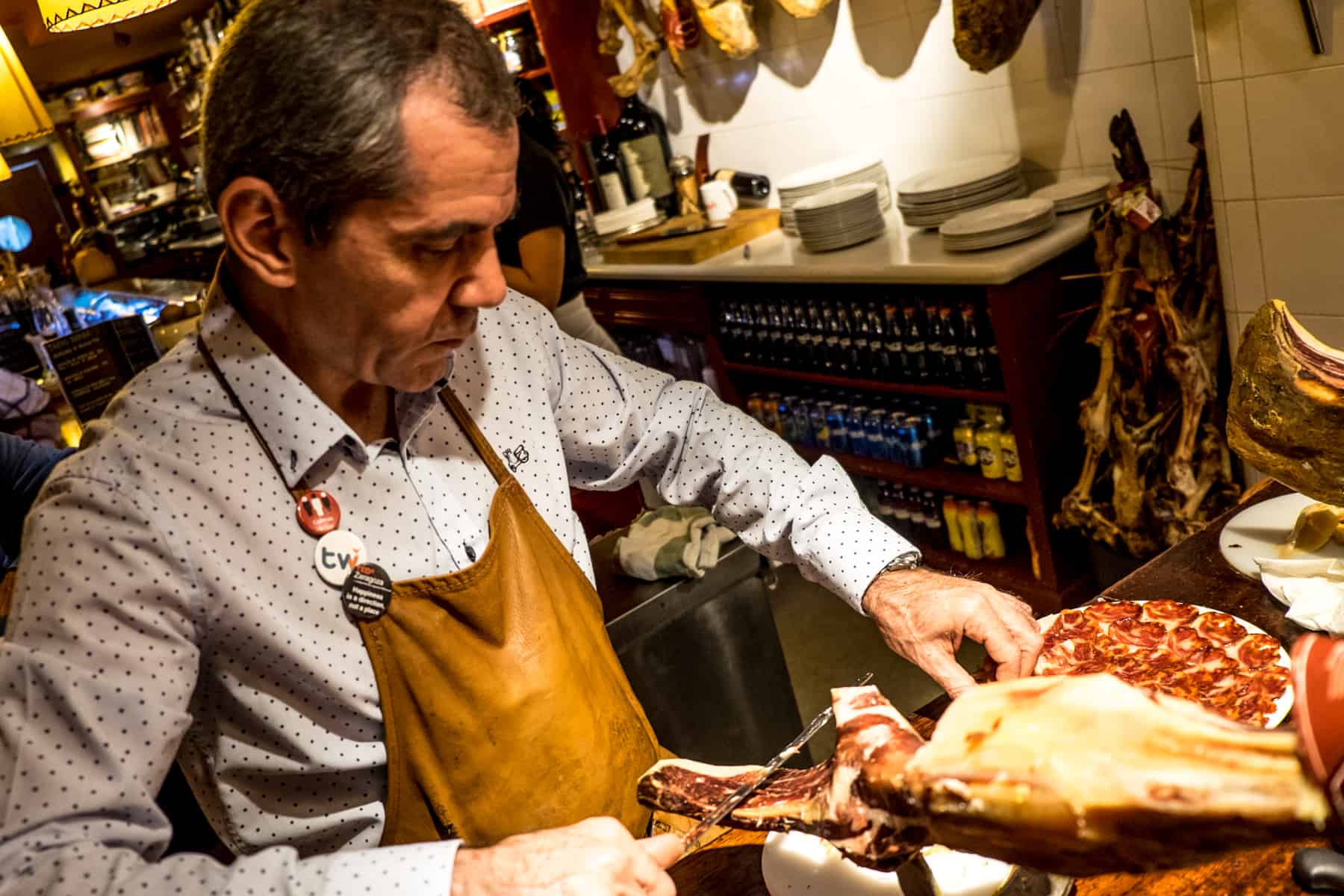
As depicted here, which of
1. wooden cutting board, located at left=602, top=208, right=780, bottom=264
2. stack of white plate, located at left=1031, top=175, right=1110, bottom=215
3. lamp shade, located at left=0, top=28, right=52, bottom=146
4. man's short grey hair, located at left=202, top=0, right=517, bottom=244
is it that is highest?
lamp shade, located at left=0, top=28, right=52, bottom=146

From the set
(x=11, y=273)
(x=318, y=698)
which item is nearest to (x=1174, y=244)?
(x=318, y=698)

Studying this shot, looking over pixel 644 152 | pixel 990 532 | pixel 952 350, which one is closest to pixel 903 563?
pixel 952 350

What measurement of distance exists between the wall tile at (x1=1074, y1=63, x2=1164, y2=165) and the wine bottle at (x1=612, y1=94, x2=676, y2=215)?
231 centimetres

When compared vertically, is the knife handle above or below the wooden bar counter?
above

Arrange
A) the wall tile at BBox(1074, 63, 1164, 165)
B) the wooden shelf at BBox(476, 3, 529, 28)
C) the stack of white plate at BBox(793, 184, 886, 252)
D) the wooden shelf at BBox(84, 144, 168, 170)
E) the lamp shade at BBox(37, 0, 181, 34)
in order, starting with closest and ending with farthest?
1. the lamp shade at BBox(37, 0, 181, 34)
2. the wall tile at BBox(1074, 63, 1164, 165)
3. the stack of white plate at BBox(793, 184, 886, 252)
4. the wooden shelf at BBox(476, 3, 529, 28)
5. the wooden shelf at BBox(84, 144, 168, 170)

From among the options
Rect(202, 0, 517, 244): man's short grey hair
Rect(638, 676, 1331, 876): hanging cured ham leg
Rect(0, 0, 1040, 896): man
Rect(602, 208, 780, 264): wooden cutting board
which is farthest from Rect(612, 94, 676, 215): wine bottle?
Rect(638, 676, 1331, 876): hanging cured ham leg

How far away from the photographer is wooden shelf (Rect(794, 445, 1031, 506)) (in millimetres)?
3645

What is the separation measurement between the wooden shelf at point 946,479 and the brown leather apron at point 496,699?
83.7 inches

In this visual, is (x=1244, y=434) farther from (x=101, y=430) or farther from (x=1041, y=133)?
(x=1041, y=133)

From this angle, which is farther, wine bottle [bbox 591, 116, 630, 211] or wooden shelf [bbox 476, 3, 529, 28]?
wooden shelf [bbox 476, 3, 529, 28]

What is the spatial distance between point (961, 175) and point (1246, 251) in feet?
4.02

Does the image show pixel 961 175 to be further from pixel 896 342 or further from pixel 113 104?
pixel 113 104

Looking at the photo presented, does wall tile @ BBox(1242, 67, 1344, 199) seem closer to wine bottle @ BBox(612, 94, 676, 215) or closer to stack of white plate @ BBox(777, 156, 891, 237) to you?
stack of white plate @ BBox(777, 156, 891, 237)

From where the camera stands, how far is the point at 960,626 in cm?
134
